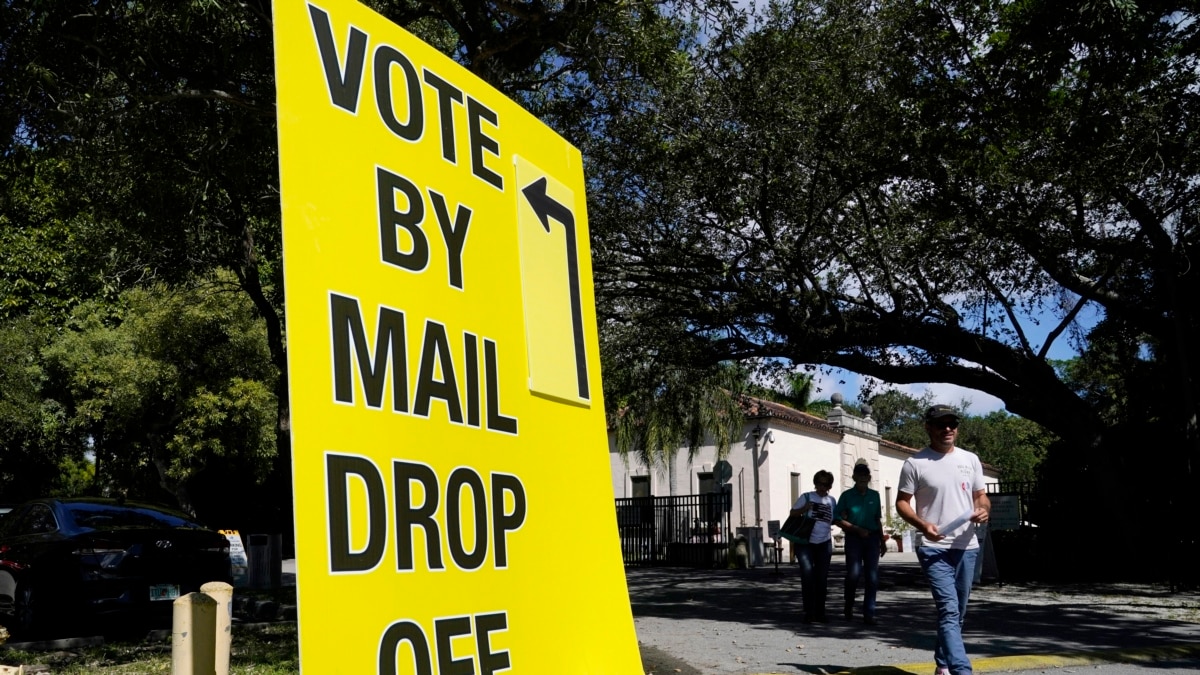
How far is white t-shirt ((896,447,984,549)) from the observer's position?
654 centimetres

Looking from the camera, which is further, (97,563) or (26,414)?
(26,414)

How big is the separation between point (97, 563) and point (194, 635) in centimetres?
807

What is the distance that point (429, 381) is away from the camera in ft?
8.07

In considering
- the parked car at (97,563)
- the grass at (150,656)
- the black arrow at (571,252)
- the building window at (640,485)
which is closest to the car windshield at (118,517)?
the parked car at (97,563)

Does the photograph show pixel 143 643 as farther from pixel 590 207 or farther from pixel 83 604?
pixel 590 207

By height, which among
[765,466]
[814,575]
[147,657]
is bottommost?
[147,657]

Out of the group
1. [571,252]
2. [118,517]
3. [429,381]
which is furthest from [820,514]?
[429,381]

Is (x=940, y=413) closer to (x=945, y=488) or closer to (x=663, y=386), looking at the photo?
(x=945, y=488)

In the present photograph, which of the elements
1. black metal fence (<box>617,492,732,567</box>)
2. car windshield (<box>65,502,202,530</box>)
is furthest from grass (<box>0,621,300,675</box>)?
black metal fence (<box>617,492,732,567</box>)

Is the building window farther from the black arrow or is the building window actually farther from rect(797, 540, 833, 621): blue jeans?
the black arrow

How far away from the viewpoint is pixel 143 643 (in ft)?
32.1

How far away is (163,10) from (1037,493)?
19.1m

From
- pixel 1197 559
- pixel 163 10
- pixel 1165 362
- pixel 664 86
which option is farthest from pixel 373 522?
pixel 1165 362

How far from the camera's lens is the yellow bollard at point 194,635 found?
124 inches
